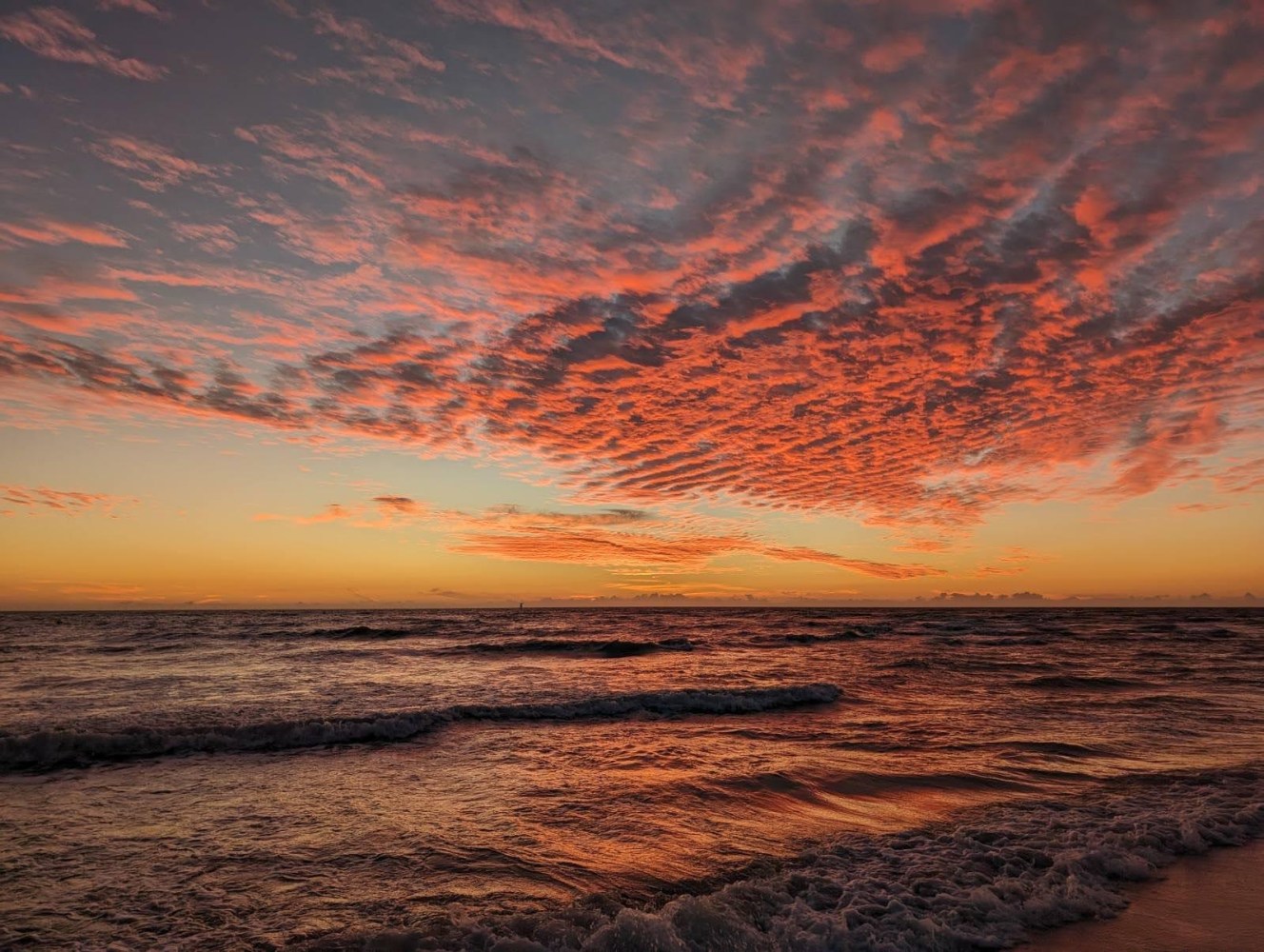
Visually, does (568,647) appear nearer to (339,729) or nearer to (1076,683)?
(1076,683)

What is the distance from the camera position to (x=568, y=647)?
42969mm

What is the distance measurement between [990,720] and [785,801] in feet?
33.2

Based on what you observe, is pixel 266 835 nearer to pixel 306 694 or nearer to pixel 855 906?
pixel 855 906

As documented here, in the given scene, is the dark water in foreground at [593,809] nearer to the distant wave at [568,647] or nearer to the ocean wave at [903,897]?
the ocean wave at [903,897]

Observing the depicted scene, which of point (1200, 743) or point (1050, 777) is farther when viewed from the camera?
point (1200, 743)

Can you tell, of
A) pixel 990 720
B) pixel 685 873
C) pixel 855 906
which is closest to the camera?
pixel 855 906

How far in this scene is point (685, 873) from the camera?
7574 millimetres

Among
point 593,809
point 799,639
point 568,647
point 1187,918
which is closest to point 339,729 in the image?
point 593,809

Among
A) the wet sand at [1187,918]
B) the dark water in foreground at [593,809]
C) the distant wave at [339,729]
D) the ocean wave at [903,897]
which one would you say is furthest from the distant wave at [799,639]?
the wet sand at [1187,918]

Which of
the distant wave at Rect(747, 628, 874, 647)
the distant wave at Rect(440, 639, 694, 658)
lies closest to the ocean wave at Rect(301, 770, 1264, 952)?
the distant wave at Rect(440, 639, 694, 658)

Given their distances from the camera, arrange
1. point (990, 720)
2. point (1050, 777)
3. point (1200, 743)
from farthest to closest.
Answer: point (990, 720) < point (1200, 743) < point (1050, 777)

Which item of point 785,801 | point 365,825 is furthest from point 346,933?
point 785,801

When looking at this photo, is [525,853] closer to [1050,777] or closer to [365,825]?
[365,825]

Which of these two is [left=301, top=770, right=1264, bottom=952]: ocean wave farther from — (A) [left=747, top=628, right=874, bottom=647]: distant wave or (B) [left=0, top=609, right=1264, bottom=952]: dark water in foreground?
(A) [left=747, top=628, right=874, bottom=647]: distant wave
